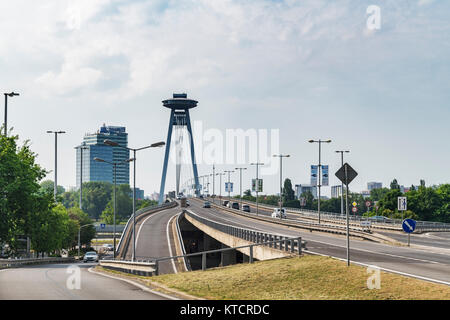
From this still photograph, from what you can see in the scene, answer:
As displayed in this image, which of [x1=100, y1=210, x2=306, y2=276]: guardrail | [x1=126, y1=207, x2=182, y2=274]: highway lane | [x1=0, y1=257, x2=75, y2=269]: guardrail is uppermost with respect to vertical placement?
[x1=100, y1=210, x2=306, y2=276]: guardrail

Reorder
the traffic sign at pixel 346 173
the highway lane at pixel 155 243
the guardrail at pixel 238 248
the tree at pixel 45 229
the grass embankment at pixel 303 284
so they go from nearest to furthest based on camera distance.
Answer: the grass embankment at pixel 303 284, the traffic sign at pixel 346 173, the guardrail at pixel 238 248, the highway lane at pixel 155 243, the tree at pixel 45 229

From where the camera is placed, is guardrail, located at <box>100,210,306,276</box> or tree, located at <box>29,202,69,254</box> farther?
tree, located at <box>29,202,69,254</box>

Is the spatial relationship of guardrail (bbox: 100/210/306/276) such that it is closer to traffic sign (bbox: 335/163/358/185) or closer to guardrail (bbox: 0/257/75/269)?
traffic sign (bbox: 335/163/358/185)

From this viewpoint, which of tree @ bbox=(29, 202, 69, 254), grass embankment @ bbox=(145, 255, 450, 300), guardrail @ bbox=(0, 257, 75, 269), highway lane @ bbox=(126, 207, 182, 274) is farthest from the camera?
tree @ bbox=(29, 202, 69, 254)

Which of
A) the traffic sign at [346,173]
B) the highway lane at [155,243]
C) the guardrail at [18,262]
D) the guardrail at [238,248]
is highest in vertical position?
the traffic sign at [346,173]

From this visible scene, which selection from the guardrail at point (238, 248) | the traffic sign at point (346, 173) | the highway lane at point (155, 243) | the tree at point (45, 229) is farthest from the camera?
the tree at point (45, 229)

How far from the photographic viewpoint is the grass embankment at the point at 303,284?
1706 centimetres

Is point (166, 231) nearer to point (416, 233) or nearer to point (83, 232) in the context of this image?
point (416, 233)

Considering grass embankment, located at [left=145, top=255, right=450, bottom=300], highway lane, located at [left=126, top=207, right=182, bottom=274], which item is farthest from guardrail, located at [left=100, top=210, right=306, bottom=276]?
highway lane, located at [left=126, top=207, right=182, bottom=274]

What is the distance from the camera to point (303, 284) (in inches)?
777

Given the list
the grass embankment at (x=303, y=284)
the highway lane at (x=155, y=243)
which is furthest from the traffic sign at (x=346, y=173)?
the highway lane at (x=155, y=243)

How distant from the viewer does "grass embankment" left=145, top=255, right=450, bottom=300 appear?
1706 centimetres

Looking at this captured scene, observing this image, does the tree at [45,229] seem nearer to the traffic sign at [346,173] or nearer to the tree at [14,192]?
the tree at [14,192]

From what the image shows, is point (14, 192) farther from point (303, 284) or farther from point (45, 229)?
point (303, 284)
